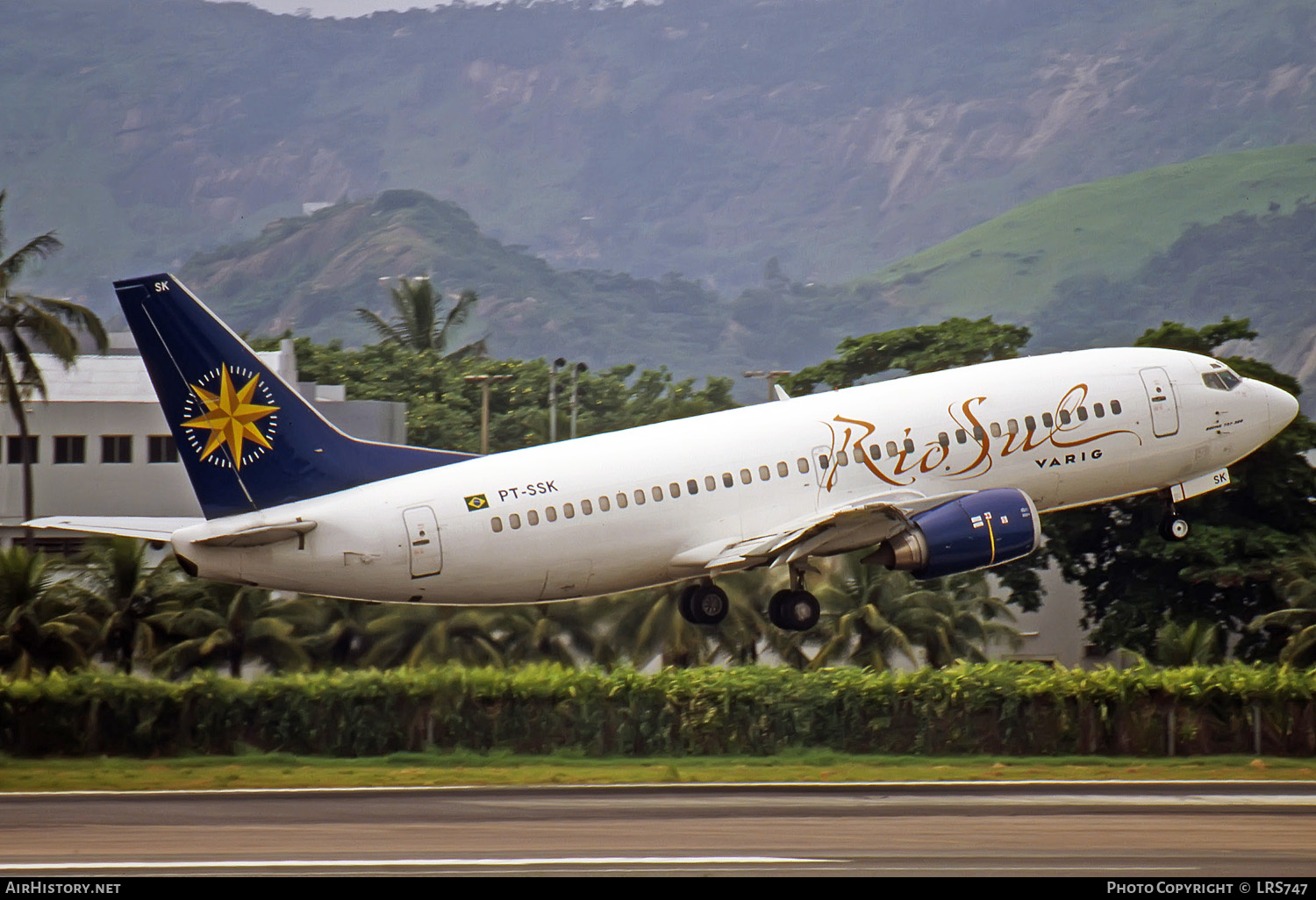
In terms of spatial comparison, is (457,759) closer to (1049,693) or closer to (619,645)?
(619,645)

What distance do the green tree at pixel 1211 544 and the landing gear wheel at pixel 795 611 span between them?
24129 millimetres

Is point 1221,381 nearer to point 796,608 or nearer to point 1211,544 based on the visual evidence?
point 796,608

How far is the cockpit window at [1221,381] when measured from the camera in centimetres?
4409

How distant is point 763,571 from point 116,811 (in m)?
25.7

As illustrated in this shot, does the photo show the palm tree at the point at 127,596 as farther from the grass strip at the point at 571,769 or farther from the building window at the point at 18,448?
the building window at the point at 18,448

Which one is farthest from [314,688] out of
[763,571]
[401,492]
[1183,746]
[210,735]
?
[1183,746]

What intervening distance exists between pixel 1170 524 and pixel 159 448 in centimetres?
4950

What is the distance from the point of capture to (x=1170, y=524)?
45.1 metres

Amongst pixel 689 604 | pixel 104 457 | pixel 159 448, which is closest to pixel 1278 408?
pixel 689 604

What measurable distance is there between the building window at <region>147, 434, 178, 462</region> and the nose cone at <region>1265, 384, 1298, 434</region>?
50.7 meters

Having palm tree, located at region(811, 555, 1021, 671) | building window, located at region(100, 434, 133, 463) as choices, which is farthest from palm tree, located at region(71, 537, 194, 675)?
building window, located at region(100, 434, 133, 463)

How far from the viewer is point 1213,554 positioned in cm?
6081

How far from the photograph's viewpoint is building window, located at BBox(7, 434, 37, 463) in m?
78.6

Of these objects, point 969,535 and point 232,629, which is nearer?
point 969,535
